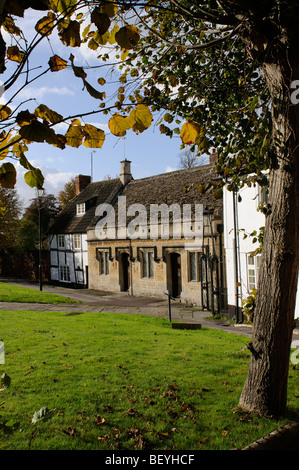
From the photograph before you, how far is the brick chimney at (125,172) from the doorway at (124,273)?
7.55m

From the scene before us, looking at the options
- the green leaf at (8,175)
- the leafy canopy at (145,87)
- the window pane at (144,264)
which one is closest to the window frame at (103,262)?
the window pane at (144,264)

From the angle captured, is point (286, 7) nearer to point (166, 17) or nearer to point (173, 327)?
point (166, 17)

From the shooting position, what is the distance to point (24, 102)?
7.61 ft

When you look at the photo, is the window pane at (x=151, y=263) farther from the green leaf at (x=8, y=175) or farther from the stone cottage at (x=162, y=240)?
the green leaf at (x=8, y=175)

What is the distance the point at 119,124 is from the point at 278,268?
3401 millimetres

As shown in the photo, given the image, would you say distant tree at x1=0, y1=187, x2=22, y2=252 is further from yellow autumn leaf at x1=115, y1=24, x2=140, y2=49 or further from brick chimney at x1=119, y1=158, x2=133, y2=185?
yellow autumn leaf at x1=115, y1=24, x2=140, y2=49

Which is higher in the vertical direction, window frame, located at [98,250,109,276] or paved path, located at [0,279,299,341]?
window frame, located at [98,250,109,276]

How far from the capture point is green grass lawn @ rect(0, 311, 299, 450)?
463cm

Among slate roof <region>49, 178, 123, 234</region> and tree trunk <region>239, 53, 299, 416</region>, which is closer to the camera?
tree trunk <region>239, 53, 299, 416</region>

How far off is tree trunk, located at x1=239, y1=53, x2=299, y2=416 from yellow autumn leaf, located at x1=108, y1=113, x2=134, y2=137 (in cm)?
284

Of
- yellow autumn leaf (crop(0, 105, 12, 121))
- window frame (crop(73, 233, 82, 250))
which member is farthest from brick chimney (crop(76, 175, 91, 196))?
yellow autumn leaf (crop(0, 105, 12, 121))

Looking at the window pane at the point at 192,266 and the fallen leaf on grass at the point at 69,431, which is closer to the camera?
the fallen leaf on grass at the point at 69,431

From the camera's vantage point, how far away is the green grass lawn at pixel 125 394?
182 inches
